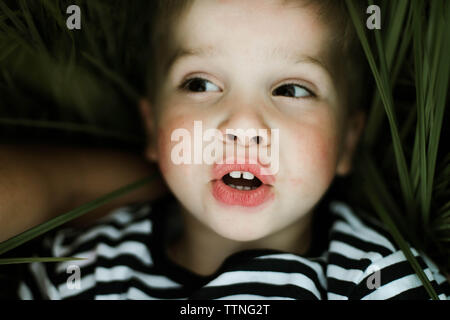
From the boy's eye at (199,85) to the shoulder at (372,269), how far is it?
373mm

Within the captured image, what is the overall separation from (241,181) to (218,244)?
7.0 inches

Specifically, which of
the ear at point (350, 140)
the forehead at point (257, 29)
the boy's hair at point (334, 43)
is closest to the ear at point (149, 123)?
the boy's hair at point (334, 43)

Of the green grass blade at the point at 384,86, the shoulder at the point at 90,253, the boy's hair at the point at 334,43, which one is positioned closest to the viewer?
the green grass blade at the point at 384,86

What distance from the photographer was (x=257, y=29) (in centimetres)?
67

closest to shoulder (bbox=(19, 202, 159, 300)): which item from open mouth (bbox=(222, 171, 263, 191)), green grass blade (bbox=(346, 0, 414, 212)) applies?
Answer: open mouth (bbox=(222, 171, 263, 191))

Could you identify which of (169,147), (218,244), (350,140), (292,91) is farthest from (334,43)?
(218,244)

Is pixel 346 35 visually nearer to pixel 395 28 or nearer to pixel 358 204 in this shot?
pixel 395 28

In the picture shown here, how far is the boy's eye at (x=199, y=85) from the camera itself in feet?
2.51

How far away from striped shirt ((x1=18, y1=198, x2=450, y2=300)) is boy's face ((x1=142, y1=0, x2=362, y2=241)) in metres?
0.09

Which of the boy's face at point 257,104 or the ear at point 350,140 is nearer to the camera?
the boy's face at point 257,104

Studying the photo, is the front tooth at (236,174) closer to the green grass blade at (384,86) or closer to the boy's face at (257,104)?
the boy's face at (257,104)

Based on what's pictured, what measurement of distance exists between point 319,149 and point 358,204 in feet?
1.05

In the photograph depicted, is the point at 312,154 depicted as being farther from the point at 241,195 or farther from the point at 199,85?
the point at 199,85
